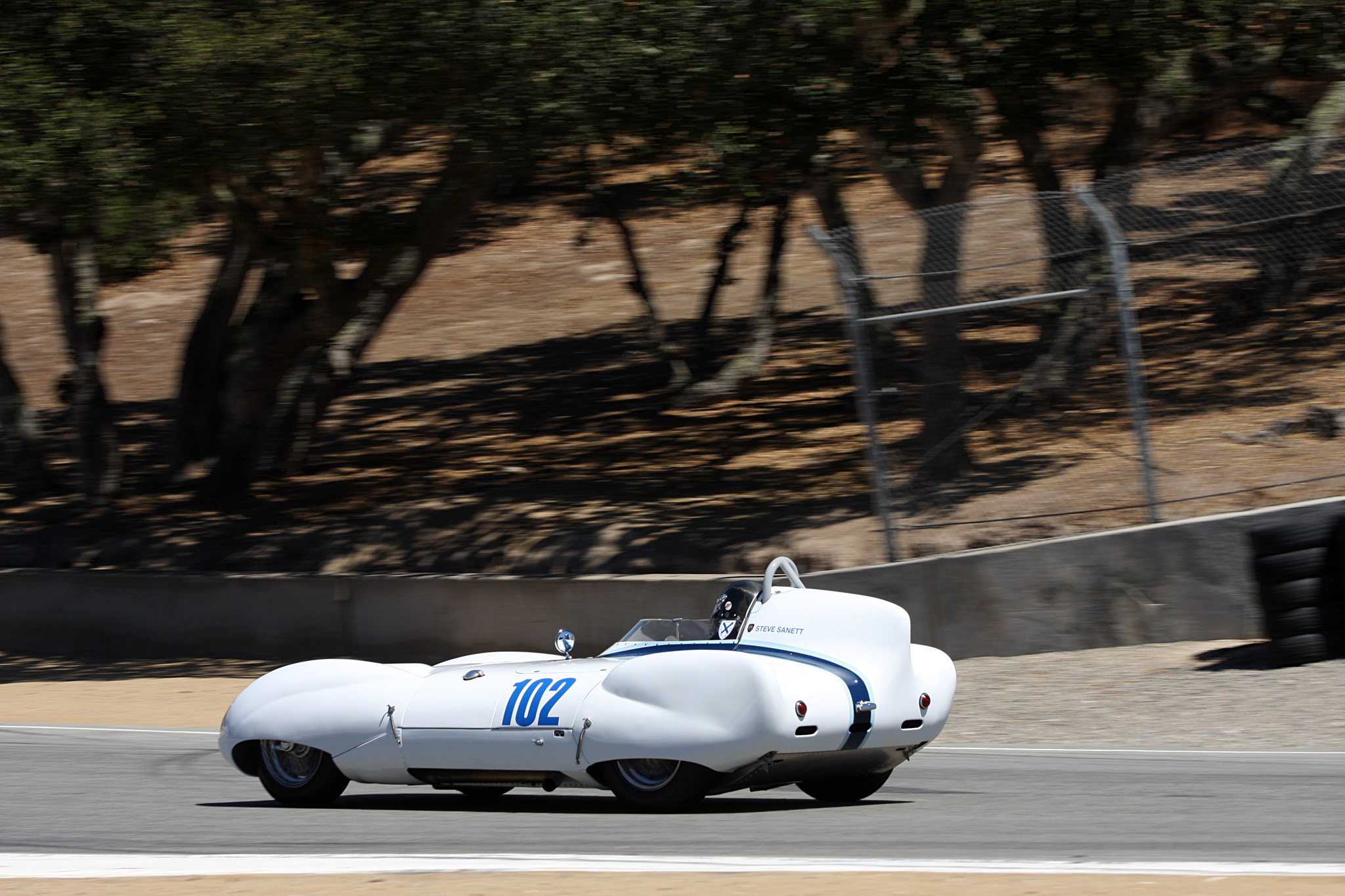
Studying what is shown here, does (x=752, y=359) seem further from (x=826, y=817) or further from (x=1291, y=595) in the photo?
(x=826, y=817)

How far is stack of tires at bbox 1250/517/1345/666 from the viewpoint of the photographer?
33.4ft

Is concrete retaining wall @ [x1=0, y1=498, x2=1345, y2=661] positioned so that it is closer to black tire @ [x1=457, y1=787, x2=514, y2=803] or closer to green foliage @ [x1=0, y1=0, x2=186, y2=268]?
green foliage @ [x1=0, y1=0, x2=186, y2=268]

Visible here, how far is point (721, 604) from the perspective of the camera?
7.05 metres

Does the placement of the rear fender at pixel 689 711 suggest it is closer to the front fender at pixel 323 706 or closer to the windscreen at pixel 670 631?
the windscreen at pixel 670 631

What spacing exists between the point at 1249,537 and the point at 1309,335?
3.70 metres

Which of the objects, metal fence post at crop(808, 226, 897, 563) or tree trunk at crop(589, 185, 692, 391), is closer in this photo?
metal fence post at crop(808, 226, 897, 563)

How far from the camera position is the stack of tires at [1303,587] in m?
10.2

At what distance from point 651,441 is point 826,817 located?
38.7ft

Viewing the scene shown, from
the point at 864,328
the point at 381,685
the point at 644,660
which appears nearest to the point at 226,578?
the point at 864,328

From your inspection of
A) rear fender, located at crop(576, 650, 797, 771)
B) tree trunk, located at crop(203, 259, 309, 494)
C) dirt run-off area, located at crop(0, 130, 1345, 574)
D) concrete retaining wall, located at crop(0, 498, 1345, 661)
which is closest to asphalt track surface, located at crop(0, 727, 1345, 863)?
rear fender, located at crop(576, 650, 797, 771)

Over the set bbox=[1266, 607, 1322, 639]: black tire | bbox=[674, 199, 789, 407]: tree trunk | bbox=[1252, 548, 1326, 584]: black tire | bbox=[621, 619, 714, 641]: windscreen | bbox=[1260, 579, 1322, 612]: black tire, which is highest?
bbox=[621, 619, 714, 641]: windscreen

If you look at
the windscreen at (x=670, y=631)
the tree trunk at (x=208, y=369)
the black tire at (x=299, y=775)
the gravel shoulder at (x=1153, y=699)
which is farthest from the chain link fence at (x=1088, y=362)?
the tree trunk at (x=208, y=369)

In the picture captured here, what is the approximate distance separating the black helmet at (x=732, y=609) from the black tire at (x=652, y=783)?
2.20 ft

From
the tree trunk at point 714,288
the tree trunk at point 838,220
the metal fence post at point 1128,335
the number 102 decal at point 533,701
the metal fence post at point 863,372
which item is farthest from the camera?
the tree trunk at point 714,288
